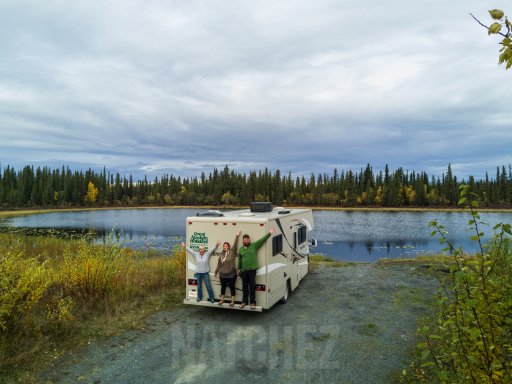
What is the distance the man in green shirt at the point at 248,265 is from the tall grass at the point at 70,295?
3168mm

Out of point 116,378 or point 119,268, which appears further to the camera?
point 119,268

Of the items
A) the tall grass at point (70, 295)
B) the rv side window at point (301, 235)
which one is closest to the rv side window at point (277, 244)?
the rv side window at point (301, 235)

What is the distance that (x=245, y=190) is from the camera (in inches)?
5394

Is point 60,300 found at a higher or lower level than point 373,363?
higher

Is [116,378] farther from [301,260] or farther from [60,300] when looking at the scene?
[301,260]

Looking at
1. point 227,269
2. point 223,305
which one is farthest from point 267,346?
point 227,269

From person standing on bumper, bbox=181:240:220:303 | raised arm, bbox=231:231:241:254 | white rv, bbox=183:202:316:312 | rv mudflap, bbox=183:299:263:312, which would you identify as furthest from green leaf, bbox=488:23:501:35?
person standing on bumper, bbox=181:240:220:303

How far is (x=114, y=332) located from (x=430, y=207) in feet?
421

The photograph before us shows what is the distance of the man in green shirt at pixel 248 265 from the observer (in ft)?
31.5

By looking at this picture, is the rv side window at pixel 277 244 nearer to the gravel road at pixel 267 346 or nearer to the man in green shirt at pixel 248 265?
the man in green shirt at pixel 248 265

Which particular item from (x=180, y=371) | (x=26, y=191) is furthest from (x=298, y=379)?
(x=26, y=191)

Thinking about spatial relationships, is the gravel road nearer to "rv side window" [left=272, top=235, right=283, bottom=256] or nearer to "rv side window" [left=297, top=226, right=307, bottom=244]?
"rv side window" [left=272, top=235, right=283, bottom=256]

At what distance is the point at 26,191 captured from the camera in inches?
4867

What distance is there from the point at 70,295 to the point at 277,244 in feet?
20.6
